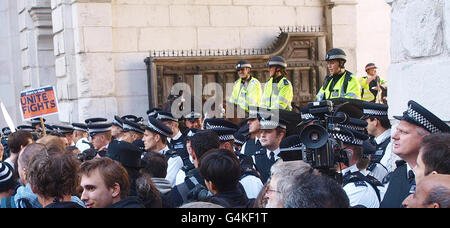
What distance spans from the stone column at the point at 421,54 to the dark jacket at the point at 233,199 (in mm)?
1322

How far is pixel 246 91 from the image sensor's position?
11.5 metres

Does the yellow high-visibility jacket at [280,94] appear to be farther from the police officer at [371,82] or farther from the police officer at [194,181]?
the police officer at [194,181]

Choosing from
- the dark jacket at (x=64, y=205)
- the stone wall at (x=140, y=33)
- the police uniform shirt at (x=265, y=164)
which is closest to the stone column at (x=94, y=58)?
A: the stone wall at (x=140, y=33)

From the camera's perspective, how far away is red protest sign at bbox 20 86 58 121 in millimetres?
Result: 11719

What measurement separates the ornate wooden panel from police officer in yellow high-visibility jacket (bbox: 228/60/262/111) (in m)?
1.57

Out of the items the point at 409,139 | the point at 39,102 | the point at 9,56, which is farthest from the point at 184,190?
the point at 9,56

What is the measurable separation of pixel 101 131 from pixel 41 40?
28.3ft

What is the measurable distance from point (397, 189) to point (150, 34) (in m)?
9.99

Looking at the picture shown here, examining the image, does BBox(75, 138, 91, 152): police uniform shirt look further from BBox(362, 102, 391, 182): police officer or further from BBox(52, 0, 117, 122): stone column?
BBox(362, 102, 391, 182): police officer

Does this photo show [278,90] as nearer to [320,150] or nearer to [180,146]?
[180,146]

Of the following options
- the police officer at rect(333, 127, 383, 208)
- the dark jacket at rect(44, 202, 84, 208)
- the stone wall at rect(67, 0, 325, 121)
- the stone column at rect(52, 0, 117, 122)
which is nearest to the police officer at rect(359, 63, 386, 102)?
the stone wall at rect(67, 0, 325, 121)
